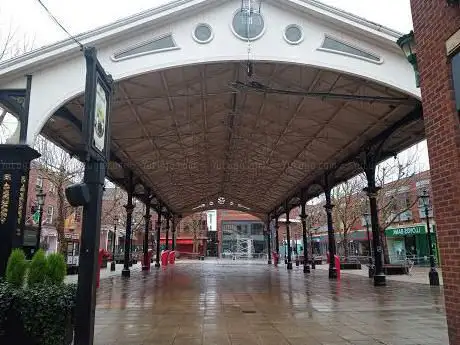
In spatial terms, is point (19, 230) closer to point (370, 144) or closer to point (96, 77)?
point (96, 77)

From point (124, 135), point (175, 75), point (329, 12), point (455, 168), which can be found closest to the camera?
point (455, 168)

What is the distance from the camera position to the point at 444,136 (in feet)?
15.8

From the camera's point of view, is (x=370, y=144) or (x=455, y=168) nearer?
(x=455, y=168)

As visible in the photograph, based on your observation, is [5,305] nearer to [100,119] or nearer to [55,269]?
[55,269]

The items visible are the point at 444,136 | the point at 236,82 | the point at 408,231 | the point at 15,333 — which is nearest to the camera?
the point at 444,136

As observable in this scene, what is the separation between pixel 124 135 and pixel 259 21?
24.7 feet

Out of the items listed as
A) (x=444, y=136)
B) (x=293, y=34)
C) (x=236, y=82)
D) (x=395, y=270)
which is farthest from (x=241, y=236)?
(x=444, y=136)

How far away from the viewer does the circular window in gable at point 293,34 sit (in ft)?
34.1

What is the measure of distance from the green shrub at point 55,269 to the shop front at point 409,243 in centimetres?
3461

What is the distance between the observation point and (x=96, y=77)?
17.2 feet

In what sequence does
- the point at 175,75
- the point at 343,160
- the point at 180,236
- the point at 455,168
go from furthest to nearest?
the point at 180,236 < the point at 343,160 < the point at 175,75 < the point at 455,168

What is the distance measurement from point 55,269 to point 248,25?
7.61 metres

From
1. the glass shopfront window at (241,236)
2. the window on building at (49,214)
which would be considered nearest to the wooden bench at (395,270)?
the window on building at (49,214)

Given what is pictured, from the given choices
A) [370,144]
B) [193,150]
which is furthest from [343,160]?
[193,150]
